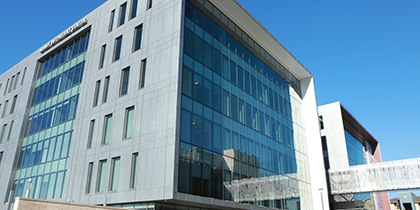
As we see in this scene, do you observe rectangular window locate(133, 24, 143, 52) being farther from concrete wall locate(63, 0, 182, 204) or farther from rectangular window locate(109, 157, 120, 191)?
rectangular window locate(109, 157, 120, 191)

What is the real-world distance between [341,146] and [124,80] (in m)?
41.1

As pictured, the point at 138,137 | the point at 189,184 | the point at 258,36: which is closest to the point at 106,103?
the point at 138,137

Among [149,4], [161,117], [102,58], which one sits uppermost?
[149,4]

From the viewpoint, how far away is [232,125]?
2888 centimetres

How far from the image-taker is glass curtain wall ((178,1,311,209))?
79.8ft

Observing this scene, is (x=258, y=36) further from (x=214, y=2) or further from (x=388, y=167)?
(x=388, y=167)

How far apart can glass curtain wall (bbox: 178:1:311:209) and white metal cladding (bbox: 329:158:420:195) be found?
19.8 ft

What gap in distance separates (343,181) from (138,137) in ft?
104

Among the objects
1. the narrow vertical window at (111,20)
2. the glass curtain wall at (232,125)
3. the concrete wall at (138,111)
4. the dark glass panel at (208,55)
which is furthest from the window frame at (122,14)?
the dark glass panel at (208,55)

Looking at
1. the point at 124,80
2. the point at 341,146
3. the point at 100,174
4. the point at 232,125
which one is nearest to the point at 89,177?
the point at 100,174

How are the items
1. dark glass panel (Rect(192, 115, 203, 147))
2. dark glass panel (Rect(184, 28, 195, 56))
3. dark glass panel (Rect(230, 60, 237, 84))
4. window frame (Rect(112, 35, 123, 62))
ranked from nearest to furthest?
1. dark glass panel (Rect(192, 115, 203, 147))
2. dark glass panel (Rect(184, 28, 195, 56))
3. window frame (Rect(112, 35, 123, 62))
4. dark glass panel (Rect(230, 60, 237, 84))

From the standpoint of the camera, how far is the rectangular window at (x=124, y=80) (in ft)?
90.7

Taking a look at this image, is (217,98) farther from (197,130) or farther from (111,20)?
(111,20)

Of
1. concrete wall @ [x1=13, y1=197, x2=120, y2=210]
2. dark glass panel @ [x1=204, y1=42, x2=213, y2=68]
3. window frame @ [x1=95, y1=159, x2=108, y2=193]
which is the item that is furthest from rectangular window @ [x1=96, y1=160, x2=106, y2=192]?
dark glass panel @ [x1=204, y1=42, x2=213, y2=68]
